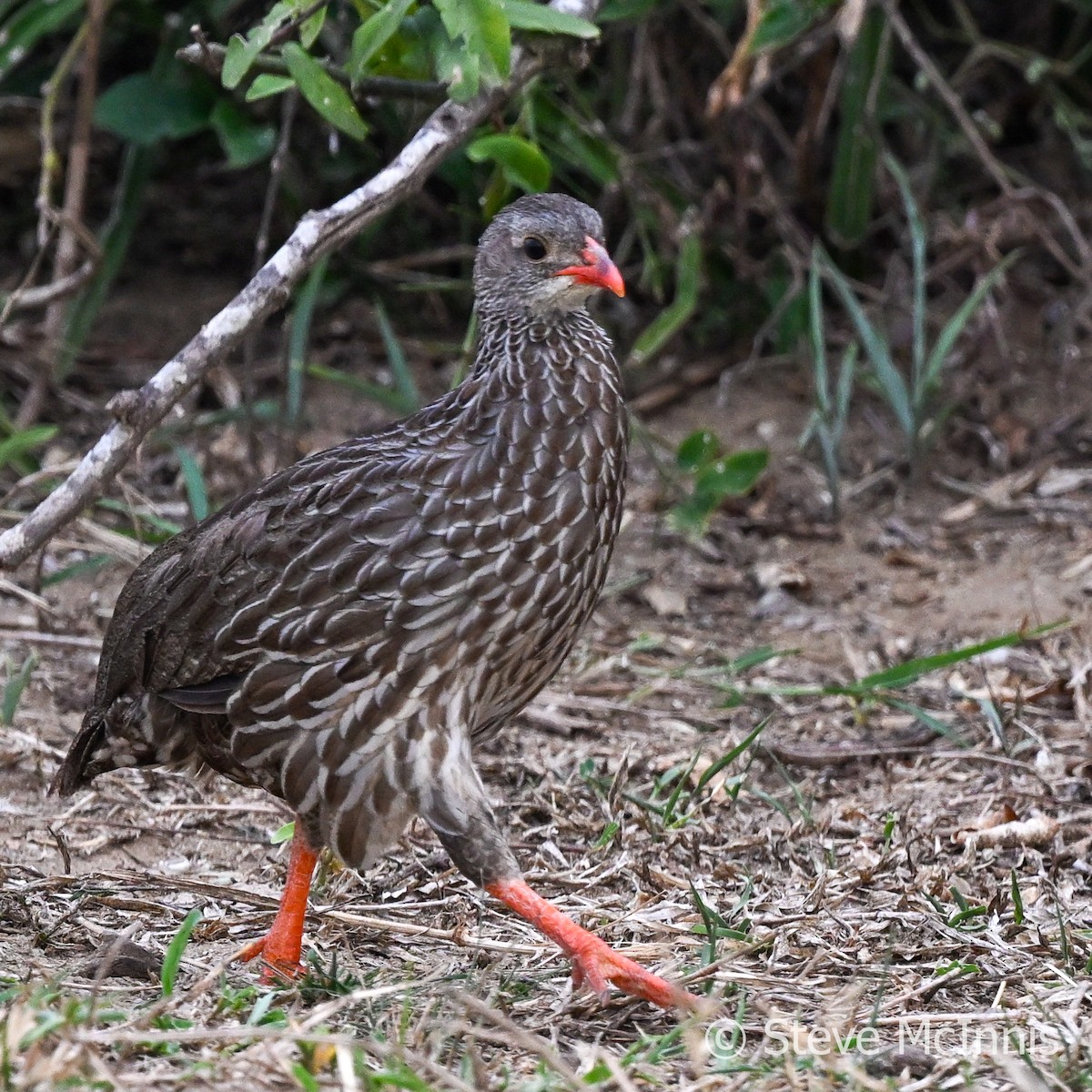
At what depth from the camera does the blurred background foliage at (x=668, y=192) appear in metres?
6.44

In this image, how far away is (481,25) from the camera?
12.8 ft

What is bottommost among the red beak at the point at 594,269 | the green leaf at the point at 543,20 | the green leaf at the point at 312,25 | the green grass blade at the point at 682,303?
the green grass blade at the point at 682,303

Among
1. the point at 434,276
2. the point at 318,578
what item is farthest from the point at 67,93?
the point at 318,578

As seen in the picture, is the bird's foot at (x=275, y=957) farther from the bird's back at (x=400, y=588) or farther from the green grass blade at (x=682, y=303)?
the green grass blade at (x=682, y=303)

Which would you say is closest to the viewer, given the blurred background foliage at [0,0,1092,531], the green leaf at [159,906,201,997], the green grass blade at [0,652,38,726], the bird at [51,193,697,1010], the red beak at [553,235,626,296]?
the green leaf at [159,906,201,997]

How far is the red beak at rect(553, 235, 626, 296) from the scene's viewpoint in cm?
407

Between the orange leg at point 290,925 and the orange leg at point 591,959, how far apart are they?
20.5 inches

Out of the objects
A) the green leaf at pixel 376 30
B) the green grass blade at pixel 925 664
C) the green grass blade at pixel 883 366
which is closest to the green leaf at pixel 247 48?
the green leaf at pixel 376 30

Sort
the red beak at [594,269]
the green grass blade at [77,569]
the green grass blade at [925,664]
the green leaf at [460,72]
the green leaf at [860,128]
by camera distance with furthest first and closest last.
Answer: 1. the green leaf at [860,128]
2. the green grass blade at [77,569]
3. the green grass blade at [925,664]
4. the red beak at [594,269]
5. the green leaf at [460,72]

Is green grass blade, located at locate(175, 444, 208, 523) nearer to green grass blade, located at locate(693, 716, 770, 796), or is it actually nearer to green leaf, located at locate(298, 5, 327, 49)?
green leaf, located at locate(298, 5, 327, 49)

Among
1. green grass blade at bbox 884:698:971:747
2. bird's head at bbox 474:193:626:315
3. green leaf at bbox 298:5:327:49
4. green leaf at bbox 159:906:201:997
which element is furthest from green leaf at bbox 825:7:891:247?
green leaf at bbox 159:906:201:997

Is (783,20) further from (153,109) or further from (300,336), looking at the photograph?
(153,109)

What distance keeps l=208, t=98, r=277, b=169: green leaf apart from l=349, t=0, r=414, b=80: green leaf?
8.13ft

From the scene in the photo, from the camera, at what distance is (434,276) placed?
7.60 m
